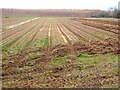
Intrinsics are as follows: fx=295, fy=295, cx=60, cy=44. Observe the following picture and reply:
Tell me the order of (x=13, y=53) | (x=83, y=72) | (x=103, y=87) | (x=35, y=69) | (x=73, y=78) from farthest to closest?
(x=13, y=53)
(x=35, y=69)
(x=83, y=72)
(x=73, y=78)
(x=103, y=87)

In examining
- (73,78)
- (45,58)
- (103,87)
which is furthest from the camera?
(45,58)

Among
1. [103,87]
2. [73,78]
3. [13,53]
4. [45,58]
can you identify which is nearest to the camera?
[103,87]

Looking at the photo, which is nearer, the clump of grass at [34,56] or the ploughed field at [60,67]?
the ploughed field at [60,67]

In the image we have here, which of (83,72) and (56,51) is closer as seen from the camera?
(83,72)

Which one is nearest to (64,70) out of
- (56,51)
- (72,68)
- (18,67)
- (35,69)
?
(72,68)

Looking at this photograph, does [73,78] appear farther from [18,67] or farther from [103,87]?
[18,67]

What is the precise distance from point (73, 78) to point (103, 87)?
1.77m

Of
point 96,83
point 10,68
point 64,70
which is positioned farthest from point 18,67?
point 96,83

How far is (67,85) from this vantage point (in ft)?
38.9

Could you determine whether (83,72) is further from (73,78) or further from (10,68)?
(10,68)

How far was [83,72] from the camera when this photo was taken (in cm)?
1389

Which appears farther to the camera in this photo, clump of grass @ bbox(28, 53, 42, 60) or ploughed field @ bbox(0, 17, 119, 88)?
clump of grass @ bbox(28, 53, 42, 60)

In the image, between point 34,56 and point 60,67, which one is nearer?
point 60,67

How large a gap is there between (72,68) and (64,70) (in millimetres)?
539
